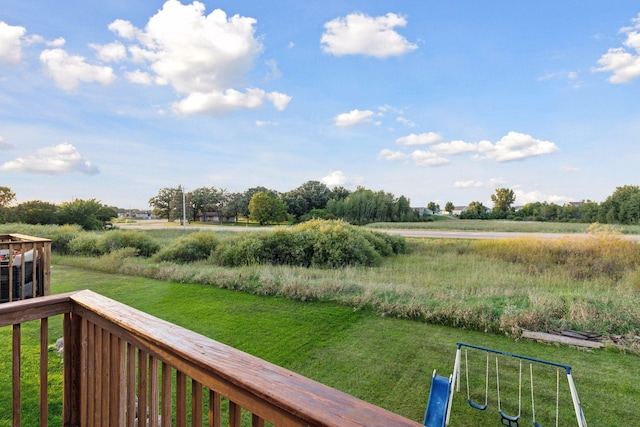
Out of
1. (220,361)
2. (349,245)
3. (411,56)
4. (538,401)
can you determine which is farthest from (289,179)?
(220,361)

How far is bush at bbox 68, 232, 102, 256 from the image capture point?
10.8 meters

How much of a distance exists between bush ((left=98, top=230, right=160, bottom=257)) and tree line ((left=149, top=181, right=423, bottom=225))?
645 inches

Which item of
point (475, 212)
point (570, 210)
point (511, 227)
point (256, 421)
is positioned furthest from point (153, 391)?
point (475, 212)

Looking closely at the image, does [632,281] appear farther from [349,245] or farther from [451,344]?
[349,245]

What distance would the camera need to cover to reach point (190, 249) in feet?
31.9

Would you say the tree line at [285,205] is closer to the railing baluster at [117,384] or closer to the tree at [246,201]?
the tree at [246,201]

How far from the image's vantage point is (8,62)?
5777mm

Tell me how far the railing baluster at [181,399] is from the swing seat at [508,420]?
2.52m

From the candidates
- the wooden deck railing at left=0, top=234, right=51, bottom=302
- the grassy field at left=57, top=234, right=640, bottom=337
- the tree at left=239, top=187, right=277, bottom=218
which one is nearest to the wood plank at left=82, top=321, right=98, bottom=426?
the grassy field at left=57, top=234, right=640, bottom=337

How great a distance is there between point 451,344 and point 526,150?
38.0 ft

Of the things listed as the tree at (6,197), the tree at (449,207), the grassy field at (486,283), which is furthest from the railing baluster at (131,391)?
the tree at (449,207)

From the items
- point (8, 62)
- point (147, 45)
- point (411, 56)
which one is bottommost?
point (8, 62)

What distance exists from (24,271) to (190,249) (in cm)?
493

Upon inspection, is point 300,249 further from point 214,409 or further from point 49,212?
point 49,212
